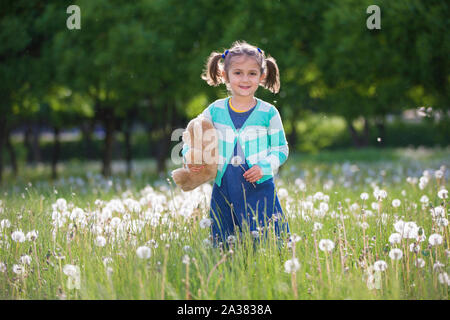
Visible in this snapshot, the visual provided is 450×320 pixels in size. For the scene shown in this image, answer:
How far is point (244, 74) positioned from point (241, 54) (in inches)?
6.3

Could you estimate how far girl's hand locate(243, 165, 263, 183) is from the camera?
356 cm

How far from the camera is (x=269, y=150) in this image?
3824 mm

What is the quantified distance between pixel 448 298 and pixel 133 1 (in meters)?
11.2

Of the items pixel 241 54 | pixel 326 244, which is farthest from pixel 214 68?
pixel 326 244

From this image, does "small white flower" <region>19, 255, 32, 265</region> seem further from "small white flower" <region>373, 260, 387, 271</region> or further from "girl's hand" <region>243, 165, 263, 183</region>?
"small white flower" <region>373, 260, 387, 271</region>

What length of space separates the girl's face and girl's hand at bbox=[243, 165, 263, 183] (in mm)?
600

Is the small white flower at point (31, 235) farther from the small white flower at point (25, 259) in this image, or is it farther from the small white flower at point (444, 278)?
the small white flower at point (444, 278)

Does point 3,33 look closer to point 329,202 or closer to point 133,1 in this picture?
point 133,1

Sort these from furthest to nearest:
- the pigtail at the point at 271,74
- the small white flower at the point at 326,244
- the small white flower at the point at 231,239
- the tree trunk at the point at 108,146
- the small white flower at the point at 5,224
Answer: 1. the tree trunk at the point at 108,146
2. the small white flower at the point at 5,224
3. the pigtail at the point at 271,74
4. the small white flower at the point at 231,239
5. the small white flower at the point at 326,244

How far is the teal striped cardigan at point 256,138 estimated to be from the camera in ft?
12.2

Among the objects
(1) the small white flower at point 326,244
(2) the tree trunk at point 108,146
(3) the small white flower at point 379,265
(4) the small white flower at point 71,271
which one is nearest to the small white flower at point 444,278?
(3) the small white flower at point 379,265

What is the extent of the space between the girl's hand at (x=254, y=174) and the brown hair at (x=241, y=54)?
825 millimetres

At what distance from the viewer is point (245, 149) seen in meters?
3.72

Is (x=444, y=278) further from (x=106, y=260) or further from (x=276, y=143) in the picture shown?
(x=106, y=260)
